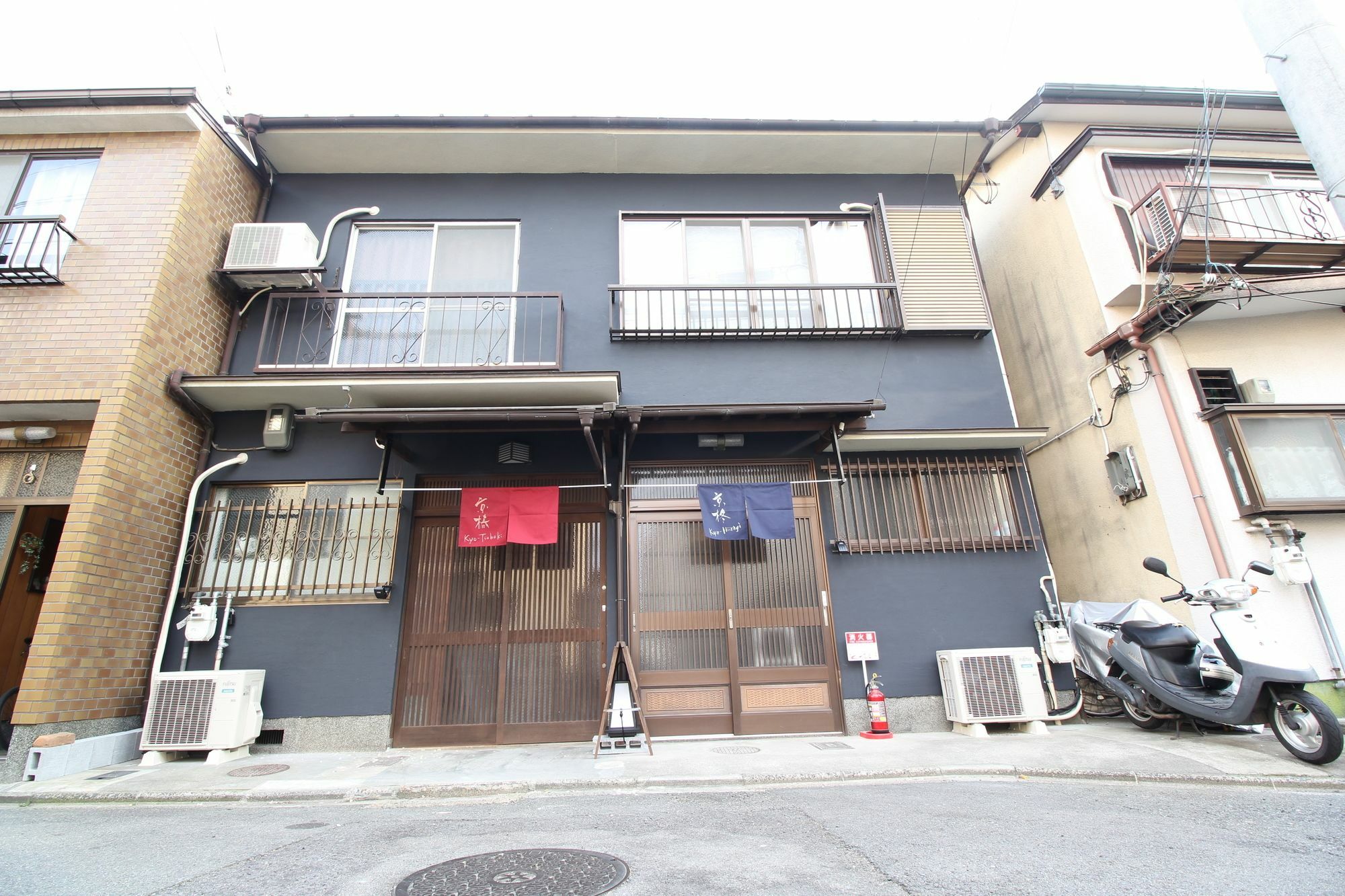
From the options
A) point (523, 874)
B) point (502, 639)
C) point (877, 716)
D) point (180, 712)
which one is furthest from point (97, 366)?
point (877, 716)

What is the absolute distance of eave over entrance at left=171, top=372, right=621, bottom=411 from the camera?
6.60 m

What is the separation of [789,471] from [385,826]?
542cm

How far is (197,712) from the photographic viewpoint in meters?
5.84

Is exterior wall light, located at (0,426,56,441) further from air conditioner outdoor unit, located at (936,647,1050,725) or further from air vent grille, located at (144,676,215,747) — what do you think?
air conditioner outdoor unit, located at (936,647,1050,725)

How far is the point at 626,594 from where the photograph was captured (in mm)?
6883

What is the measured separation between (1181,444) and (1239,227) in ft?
10.6

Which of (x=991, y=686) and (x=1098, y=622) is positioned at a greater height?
(x=1098, y=622)

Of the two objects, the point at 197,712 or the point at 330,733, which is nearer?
the point at 197,712

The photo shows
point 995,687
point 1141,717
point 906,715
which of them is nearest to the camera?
point 1141,717

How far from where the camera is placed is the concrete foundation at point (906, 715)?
6598 millimetres

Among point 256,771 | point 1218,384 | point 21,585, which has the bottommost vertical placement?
point 256,771

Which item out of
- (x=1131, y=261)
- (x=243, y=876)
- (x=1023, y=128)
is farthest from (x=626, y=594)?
(x=1023, y=128)

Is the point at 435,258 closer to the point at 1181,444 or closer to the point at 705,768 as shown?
the point at 705,768

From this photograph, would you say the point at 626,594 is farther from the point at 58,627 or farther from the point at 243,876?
the point at 58,627
